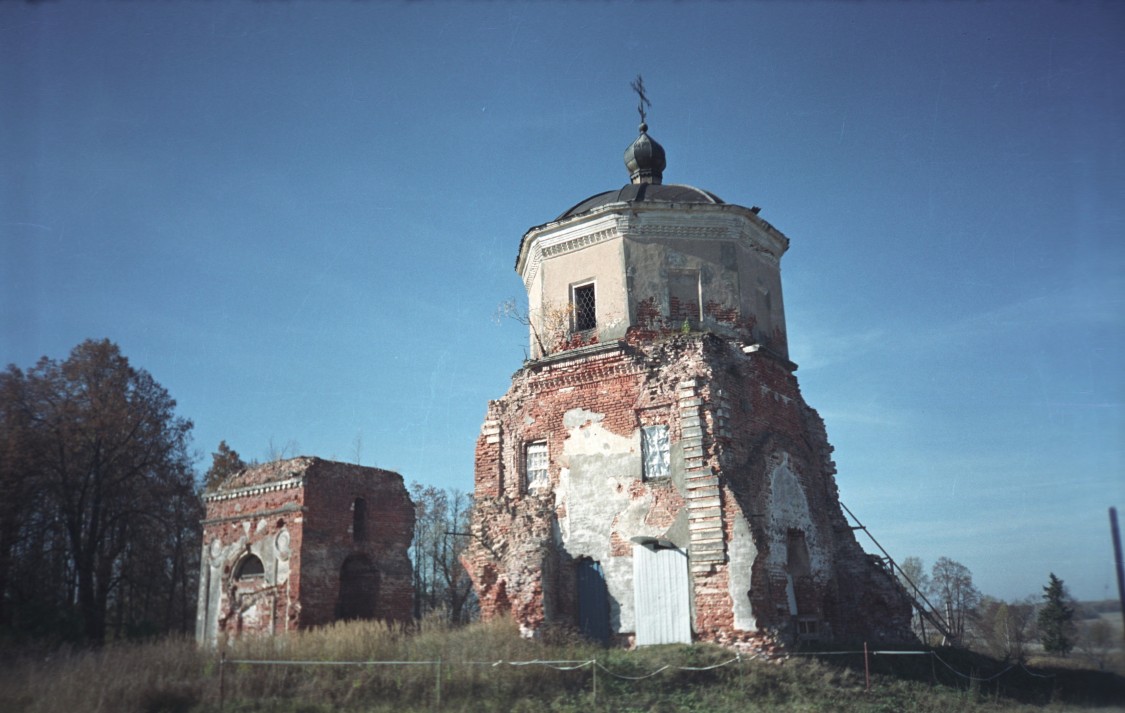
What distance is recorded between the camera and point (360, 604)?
19.9 metres

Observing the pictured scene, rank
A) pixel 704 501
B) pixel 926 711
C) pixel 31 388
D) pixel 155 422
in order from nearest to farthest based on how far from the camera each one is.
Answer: pixel 926 711, pixel 704 501, pixel 31 388, pixel 155 422

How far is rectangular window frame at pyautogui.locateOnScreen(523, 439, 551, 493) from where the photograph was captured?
56.7 ft

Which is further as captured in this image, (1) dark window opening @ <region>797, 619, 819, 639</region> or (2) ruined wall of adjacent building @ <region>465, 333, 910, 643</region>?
(1) dark window opening @ <region>797, 619, 819, 639</region>

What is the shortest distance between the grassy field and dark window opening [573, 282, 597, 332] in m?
6.45

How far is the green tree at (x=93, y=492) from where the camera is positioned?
2533cm

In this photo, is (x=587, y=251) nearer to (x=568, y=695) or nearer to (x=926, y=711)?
(x=568, y=695)

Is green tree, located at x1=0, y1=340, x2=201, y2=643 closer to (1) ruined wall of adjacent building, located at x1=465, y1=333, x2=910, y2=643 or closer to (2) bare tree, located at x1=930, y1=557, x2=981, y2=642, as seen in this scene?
(1) ruined wall of adjacent building, located at x1=465, y1=333, x2=910, y2=643

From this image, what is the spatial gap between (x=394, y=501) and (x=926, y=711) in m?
12.7

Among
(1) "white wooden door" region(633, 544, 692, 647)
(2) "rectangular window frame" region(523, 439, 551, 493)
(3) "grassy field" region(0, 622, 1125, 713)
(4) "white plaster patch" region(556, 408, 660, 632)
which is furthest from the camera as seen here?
(2) "rectangular window frame" region(523, 439, 551, 493)

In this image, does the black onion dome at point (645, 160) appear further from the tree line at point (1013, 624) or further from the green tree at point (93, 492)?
the green tree at point (93, 492)

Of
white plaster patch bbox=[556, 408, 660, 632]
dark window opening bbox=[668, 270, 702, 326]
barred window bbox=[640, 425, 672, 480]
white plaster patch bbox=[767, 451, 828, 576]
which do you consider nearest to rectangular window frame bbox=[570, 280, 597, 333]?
dark window opening bbox=[668, 270, 702, 326]

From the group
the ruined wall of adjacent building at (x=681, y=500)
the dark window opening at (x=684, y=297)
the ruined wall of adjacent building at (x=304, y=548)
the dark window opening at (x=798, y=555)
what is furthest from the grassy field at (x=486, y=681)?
the dark window opening at (x=684, y=297)

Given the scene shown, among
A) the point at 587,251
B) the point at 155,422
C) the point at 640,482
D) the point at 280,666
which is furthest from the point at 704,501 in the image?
the point at 155,422

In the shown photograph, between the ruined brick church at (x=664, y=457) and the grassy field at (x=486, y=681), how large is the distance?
111 centimetres
